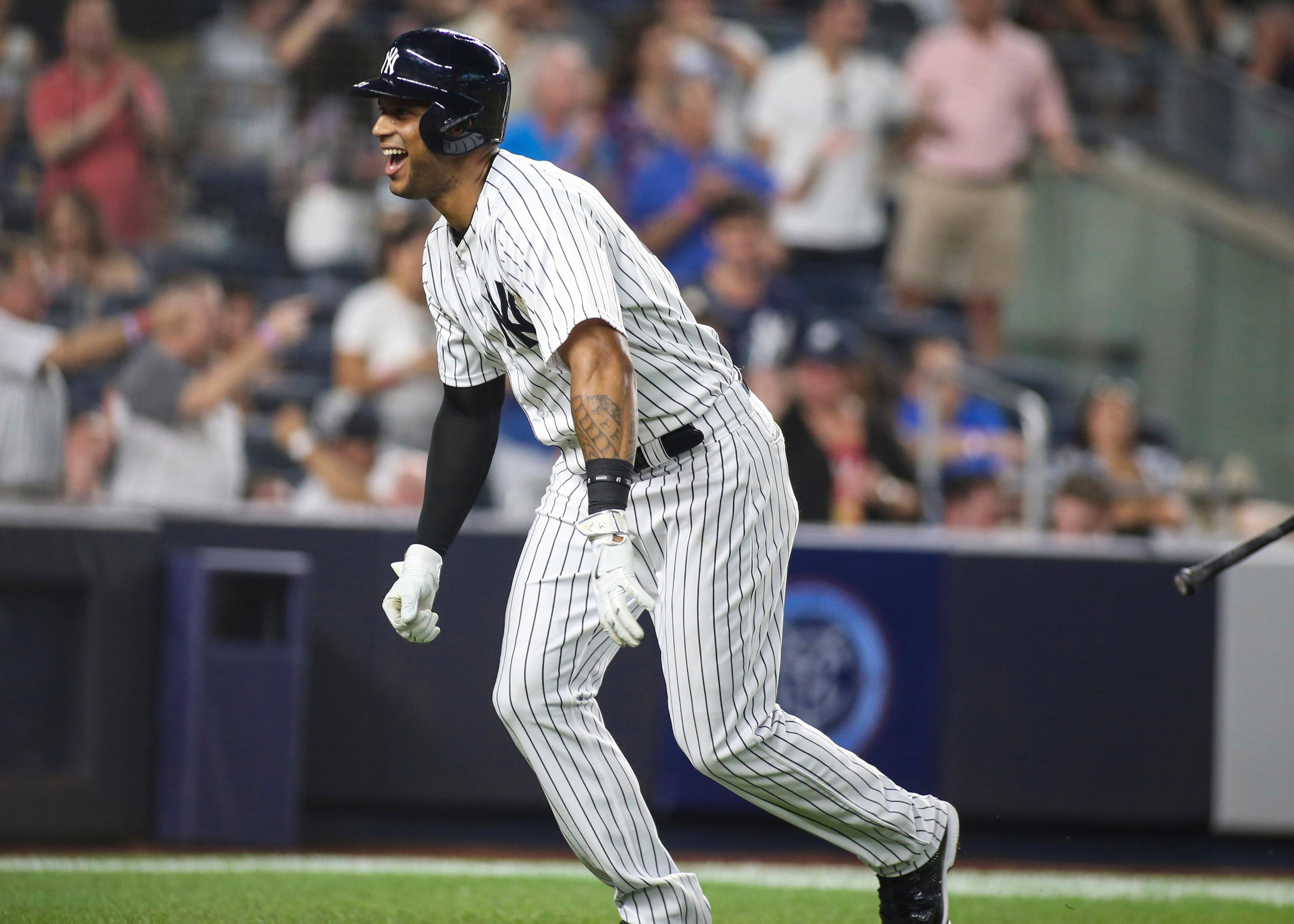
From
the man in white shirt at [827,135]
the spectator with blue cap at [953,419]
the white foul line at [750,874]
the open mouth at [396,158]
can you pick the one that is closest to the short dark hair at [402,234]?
the man in white shirt at [827,135]

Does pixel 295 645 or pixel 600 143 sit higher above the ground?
pixel 600 143

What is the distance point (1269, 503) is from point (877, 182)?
8.90 ft

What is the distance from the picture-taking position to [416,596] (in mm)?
3623

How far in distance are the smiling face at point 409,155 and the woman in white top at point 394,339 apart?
4051 millimetres

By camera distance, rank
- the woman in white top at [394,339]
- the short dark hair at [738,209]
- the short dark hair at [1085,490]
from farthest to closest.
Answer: the short dark hair at [738,209], the woman in white top at [394,339], the short dark hair at [1085,490]

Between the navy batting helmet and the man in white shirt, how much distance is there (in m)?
5.91

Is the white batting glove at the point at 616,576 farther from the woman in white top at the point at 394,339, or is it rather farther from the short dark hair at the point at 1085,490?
the woman in white top at the point at 394,339

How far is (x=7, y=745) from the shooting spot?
5746 mm

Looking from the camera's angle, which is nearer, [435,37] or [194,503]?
[435,37]

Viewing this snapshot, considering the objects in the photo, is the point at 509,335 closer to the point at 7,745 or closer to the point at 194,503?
the point at 7,745

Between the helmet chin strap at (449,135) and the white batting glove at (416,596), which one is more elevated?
the helmet chin strap at (449,135)

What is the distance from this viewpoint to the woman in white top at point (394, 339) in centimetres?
753

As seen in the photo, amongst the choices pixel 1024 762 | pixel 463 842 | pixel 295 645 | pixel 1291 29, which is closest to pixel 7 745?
pixel 295 645

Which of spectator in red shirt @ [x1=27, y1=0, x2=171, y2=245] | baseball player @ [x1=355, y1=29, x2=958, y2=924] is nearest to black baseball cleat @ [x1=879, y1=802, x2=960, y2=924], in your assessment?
baseball player @ [x1=355, y1=29, x2=958, y2=924]
